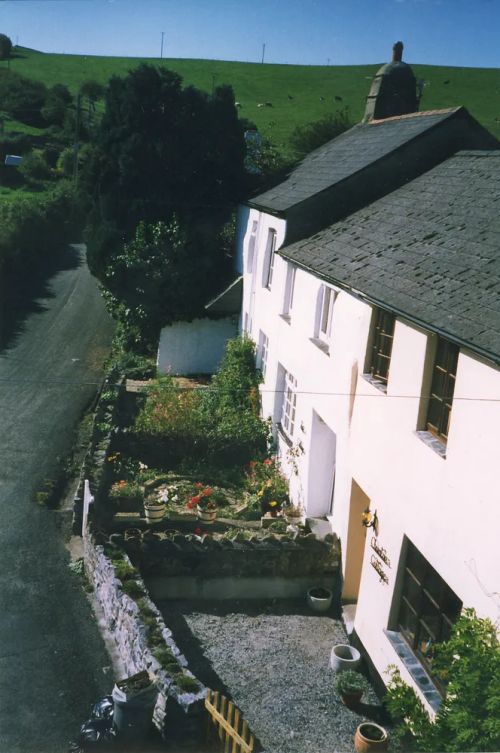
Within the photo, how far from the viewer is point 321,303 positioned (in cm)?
1476

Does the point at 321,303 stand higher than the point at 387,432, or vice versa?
the point at 321,303

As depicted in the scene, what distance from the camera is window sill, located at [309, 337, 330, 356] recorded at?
46.6ft

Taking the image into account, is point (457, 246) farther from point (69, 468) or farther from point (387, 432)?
point (69, 468)

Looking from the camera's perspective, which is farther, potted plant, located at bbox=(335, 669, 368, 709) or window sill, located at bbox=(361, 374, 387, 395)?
window sill, located at bbox=(361, 374, 387, 395)

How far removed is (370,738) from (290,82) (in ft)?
195

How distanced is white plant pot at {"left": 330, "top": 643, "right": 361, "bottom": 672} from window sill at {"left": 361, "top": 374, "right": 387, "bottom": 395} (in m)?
4.24

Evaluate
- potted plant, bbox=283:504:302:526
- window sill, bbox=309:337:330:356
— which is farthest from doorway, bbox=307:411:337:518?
window sill, bbox=309:337:330:356

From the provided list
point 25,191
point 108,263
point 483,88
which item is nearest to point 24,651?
point 108,263

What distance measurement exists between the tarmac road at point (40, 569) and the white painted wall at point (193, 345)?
2.74 meters

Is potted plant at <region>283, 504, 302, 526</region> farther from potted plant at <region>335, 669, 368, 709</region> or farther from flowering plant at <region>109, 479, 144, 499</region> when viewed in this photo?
potted plant at <region>335, 669, 368, 709</region>

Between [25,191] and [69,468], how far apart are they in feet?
110

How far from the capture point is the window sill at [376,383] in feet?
36.6

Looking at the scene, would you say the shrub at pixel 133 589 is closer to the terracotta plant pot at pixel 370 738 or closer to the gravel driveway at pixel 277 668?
the gravel driveway at pixel 277 668

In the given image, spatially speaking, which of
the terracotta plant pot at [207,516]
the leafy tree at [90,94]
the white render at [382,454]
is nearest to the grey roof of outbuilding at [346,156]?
the white render at [382,454]
